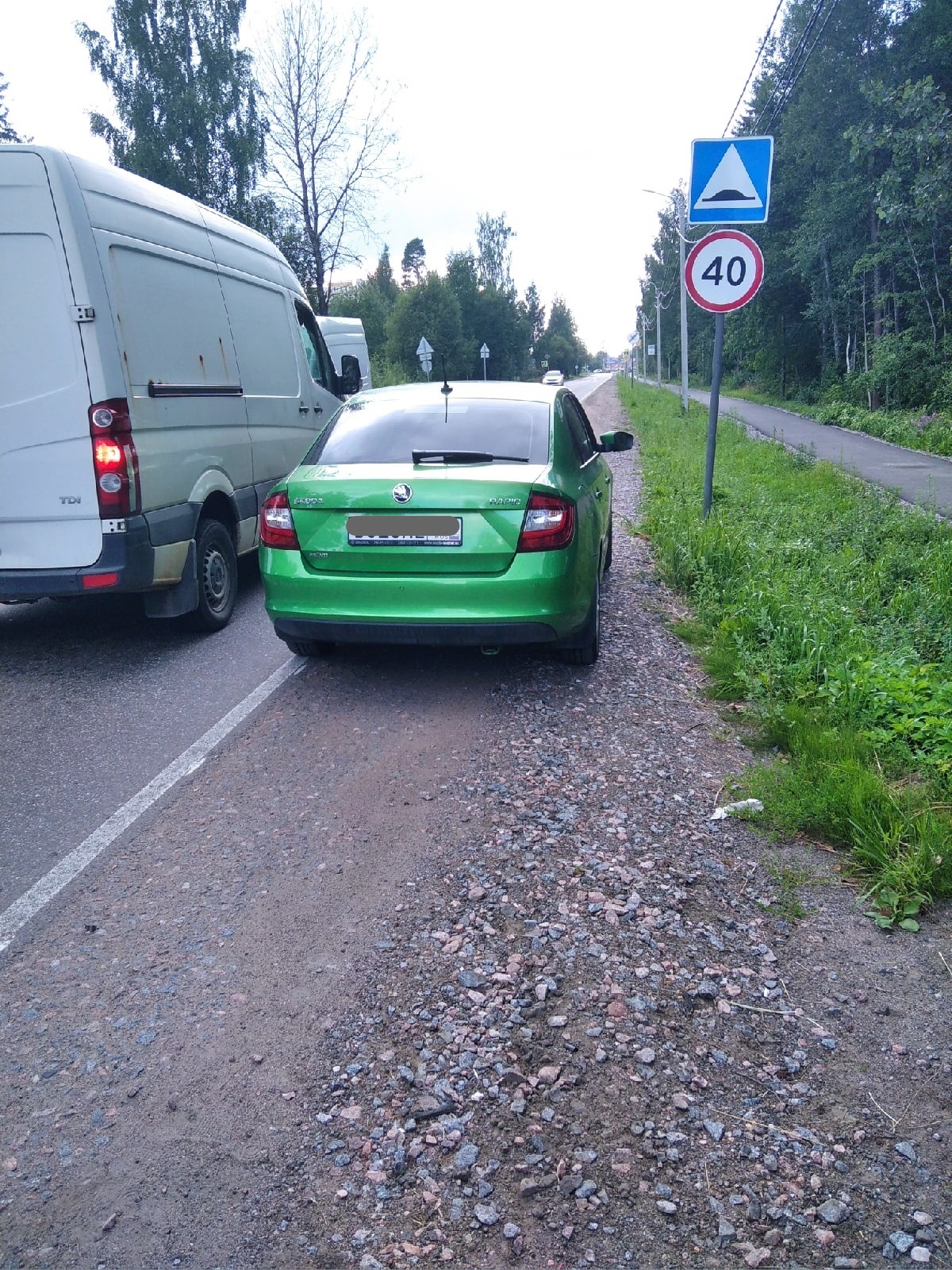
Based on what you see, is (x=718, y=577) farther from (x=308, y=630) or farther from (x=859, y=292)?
(x=859, y=292)

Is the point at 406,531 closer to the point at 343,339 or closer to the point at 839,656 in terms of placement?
the point at 839,656

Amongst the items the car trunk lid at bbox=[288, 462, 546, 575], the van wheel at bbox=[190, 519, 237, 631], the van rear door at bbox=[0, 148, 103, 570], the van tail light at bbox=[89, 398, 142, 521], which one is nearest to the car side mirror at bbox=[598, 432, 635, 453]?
the car trunk lid at bbox=[288, 462, 546, 575]

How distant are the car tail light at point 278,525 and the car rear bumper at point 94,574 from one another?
0.92 m

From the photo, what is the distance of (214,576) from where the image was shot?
698 centimetres

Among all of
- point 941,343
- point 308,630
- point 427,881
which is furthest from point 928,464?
point 427,881

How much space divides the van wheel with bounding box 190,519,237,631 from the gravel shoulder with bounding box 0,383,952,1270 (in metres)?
2.69

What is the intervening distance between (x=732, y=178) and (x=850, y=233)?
32296 mm

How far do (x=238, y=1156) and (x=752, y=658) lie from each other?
4.14m

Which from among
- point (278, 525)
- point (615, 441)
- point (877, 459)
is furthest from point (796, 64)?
point (278, 525)

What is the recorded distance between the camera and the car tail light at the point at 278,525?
5.29 m

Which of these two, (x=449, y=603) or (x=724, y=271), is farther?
(x=724, y=271)

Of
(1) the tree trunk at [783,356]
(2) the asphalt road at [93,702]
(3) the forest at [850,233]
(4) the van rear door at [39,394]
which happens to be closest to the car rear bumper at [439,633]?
(2) the asphalt road at [93,702]

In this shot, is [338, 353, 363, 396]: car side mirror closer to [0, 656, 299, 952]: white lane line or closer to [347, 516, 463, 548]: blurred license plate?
[0, 656, 299, 952]: white lane line

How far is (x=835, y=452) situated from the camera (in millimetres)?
21062
